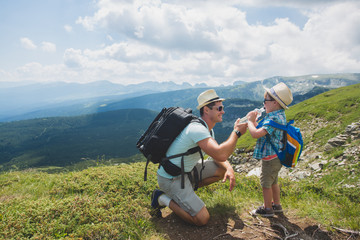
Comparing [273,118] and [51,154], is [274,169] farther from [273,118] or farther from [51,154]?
[51,154]

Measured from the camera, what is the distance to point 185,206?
491 centimetres

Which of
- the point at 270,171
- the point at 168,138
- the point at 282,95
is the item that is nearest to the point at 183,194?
the point at 168,138

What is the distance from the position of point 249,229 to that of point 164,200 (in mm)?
2105

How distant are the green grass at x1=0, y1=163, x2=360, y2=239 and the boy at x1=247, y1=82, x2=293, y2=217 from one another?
2.03ft

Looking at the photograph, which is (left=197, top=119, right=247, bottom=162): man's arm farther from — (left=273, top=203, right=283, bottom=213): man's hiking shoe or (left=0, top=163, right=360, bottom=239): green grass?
(left=273, top=203, right=283, bottom=213): man's hiking shoe

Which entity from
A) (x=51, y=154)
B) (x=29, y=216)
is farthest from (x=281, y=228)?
(x=51, y=154)

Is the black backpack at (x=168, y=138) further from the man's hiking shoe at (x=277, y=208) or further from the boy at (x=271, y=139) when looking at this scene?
the man's hiking shoe at (x=277, y=208)

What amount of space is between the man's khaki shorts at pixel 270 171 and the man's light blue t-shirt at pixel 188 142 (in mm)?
1692

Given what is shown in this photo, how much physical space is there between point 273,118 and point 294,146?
80cm

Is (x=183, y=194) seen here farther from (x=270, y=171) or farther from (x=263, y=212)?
(x=270, y=171)

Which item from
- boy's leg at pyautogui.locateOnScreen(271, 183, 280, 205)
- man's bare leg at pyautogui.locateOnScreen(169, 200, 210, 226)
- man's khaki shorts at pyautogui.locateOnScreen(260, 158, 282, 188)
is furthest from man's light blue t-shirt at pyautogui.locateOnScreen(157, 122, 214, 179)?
boy's leg at pyautogui.locateOnScreen(271, 183, 280, 205)

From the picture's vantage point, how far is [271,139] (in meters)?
4.86

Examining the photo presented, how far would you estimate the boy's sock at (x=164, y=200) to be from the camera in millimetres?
5174

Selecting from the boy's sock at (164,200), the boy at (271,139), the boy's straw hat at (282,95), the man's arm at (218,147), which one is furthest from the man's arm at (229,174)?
the boy's straw hat at (282,95)
